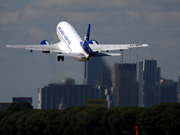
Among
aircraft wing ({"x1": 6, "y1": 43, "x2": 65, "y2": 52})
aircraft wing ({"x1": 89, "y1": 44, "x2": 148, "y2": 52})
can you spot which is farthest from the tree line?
aircraft wing ({"x1": 6, "y1": 43, "x2": 65, "y2": 52})

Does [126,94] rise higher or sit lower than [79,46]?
lower

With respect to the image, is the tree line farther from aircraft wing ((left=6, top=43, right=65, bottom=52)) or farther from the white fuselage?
aircraft wing ((left=6, top=43, right=65, bottom=52))

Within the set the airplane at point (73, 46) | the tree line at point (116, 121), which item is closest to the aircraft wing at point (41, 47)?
the airplane at point (73, 46)

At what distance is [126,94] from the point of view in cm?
16875

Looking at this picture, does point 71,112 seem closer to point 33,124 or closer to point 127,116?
point 127,116

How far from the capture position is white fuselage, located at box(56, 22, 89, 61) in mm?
161775

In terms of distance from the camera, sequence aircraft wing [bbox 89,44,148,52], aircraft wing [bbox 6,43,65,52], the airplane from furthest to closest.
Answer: aircraft wing [bbox 6,43,65,52] < aircraft wing [bbox 89,44,148,52] < the airplane

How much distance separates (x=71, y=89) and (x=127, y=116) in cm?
3723

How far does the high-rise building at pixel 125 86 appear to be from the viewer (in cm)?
16850

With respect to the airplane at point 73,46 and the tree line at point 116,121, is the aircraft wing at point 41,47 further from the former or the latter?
the tree line at point 116,121

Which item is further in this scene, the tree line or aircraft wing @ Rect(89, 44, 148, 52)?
aircraft wing @ Rect(89, 44, 148, 52)

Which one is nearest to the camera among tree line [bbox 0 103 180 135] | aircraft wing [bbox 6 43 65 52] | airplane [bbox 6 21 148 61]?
tree line [bbox 0 103 180 135]

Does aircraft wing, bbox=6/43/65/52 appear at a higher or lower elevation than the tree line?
higher

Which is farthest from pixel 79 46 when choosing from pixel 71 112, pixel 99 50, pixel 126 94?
pixel 71 112
